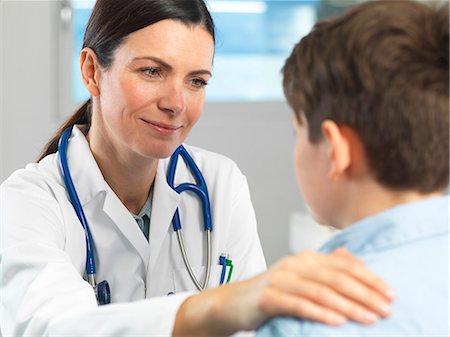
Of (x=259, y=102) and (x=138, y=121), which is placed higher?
(x=138, y=121)

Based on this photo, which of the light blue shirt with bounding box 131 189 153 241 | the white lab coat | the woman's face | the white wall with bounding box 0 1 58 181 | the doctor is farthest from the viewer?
the white wall with bounding box 0 1 58 181

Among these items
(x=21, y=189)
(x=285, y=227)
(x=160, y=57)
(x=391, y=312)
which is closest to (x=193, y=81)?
(x=160, y=57)

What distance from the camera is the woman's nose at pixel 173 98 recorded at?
151 cm

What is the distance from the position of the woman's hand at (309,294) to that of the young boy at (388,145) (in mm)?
20

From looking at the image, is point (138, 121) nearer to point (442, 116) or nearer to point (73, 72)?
point (442, 116)

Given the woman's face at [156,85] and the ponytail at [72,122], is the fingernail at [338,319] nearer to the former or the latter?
the woman's face at [156,85]

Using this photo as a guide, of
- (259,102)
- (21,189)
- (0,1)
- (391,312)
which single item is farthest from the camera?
(259,102)

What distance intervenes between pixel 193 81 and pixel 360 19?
→ 29.5 inches

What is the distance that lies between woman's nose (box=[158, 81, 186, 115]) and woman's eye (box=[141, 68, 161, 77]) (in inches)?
1.2

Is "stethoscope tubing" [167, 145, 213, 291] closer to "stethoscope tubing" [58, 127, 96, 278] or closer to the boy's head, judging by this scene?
"stethoscope tubing" [58, 127, 96, 278]

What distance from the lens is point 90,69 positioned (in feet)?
5.32

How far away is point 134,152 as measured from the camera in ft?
5.15

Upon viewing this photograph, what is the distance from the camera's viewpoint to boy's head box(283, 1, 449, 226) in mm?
826

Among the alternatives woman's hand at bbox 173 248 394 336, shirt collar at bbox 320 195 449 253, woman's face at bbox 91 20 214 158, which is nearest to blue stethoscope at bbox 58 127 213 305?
woman's face at bbox 91 20 214 158
